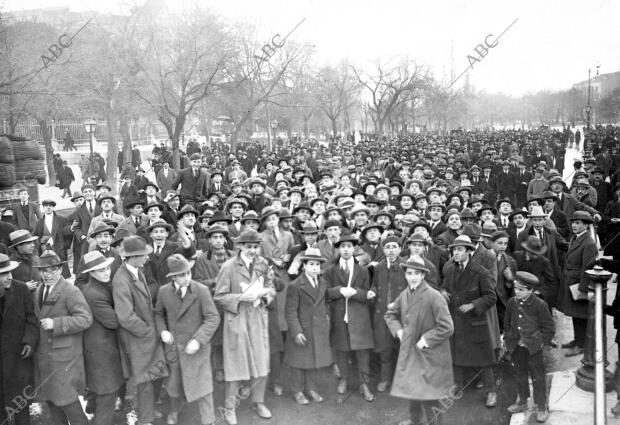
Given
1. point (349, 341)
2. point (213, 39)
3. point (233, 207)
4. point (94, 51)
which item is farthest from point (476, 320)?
point (94, 51)

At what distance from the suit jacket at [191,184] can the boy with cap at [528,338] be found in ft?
26.0

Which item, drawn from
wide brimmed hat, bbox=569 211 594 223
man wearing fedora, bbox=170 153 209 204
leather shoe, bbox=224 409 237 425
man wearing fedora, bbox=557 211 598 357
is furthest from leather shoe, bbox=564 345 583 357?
man wearing fedora, bbox=170 153 209 204

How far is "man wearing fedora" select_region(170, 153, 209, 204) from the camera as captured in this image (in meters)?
12.2

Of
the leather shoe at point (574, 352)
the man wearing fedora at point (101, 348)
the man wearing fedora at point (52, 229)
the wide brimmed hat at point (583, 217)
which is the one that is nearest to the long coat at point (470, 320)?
the leather shoe at point (574, 352)

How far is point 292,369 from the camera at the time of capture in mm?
6352

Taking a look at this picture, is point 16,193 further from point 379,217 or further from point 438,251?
point 438,251

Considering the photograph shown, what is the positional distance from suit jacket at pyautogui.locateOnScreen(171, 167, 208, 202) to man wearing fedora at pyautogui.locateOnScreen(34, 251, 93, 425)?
697cm

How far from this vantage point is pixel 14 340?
16.8 ft

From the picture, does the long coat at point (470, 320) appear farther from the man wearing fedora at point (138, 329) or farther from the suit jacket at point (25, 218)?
the suit jacket at point (25, 218)

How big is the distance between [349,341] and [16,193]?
466 inches

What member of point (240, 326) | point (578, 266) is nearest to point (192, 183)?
point (240, 326)

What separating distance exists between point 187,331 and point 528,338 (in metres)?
3.39

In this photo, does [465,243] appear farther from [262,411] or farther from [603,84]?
[603,84]

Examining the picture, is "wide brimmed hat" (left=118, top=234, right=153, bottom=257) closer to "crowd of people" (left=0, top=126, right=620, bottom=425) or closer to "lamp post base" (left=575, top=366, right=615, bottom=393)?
"crowd of people" (left=0, top=126, right=620, bottom=425)
